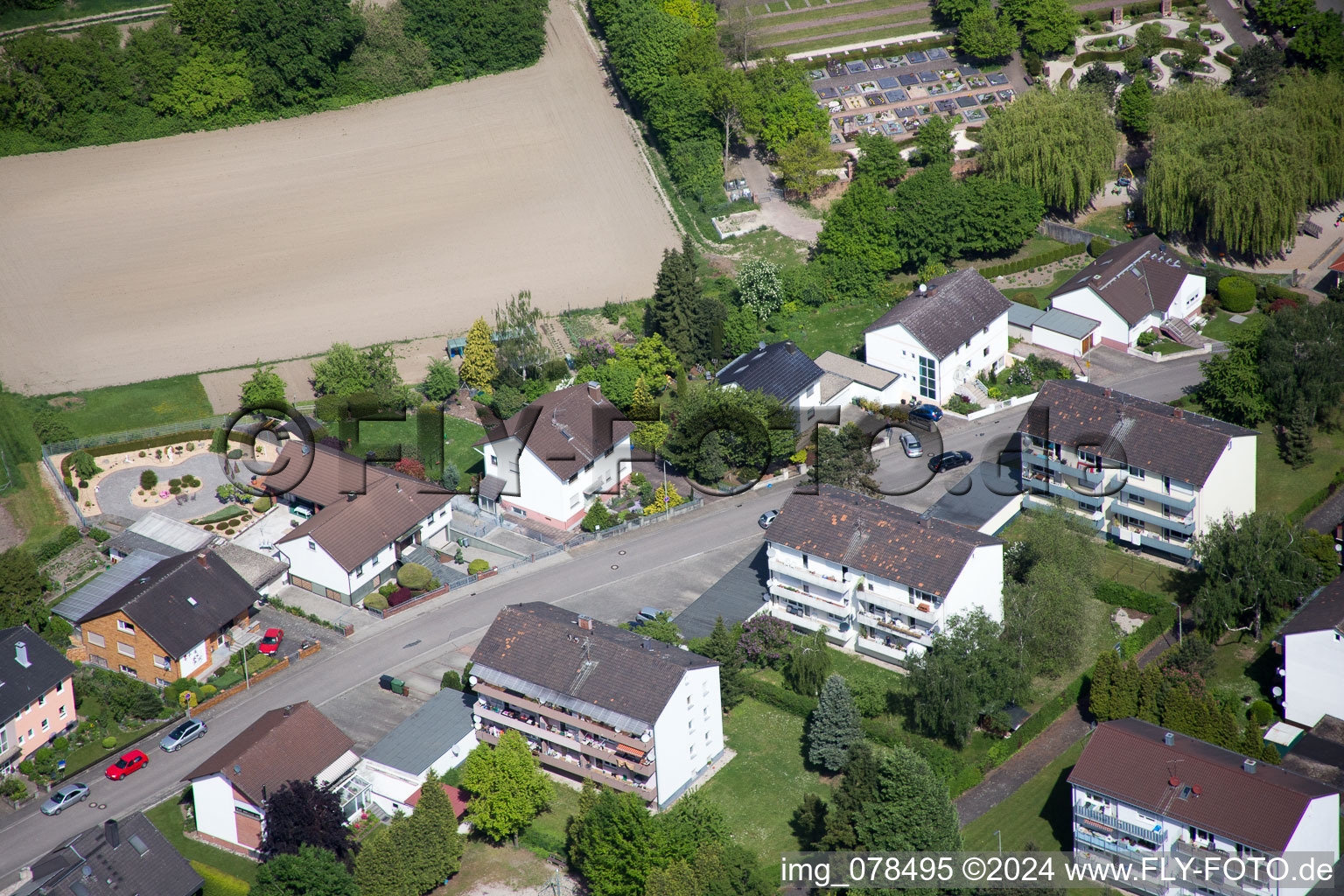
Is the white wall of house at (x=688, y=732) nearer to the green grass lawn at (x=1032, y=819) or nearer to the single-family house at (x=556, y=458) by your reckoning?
the green grass lawn at (x=1032, y=819)

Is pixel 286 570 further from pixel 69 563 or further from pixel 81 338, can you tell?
pixel 81 338

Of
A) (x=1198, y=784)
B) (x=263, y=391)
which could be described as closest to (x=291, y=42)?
(x=263, y=391)

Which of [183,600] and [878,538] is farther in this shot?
A: [183,600]

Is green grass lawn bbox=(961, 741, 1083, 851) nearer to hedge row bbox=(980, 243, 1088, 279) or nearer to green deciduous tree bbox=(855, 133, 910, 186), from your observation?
hedge row bbox=(980, 243, 1088, 279)

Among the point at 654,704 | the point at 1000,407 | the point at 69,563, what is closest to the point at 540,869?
the point at 654,704

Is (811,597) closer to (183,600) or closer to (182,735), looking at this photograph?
(182,735)

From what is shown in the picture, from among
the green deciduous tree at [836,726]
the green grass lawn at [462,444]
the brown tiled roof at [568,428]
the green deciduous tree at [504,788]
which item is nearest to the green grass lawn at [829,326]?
the brown tiled roof at [568,428]

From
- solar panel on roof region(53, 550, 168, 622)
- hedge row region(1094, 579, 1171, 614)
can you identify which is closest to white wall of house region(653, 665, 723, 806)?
hedge row region(1094, 579, 1171, 614)
